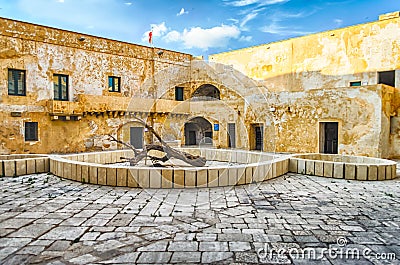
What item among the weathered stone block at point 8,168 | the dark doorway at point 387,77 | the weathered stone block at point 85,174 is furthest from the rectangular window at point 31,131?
the dark doorway at point 387,77

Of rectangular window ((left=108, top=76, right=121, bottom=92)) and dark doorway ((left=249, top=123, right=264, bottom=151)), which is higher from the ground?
rectangular window ((left=108, top=76, right=121, bottom=92))

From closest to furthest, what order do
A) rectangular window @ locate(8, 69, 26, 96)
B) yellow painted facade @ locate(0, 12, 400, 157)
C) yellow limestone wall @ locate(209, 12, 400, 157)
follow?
yellow limestone wall @ locate(209, 12, 400, 157) → yellow painted facade @ locate(0, 12, 400, 157) → rectangular window @ locate(8, 69, 26, 96)

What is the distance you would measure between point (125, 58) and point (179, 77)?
167 inches

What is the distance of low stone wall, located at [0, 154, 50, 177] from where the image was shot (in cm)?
659

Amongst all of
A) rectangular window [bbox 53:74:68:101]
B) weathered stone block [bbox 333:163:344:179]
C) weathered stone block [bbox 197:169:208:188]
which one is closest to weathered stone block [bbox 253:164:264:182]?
weathered stone block [bbox 197:169:208:188]

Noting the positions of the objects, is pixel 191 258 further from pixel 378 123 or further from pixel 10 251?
pixel 378 123

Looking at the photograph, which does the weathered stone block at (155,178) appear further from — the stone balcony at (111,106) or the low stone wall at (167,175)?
the stone balcony at (111,106)

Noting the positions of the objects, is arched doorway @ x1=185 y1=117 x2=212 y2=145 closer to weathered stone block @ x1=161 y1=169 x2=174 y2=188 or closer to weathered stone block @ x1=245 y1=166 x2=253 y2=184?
weathered stone block @ x1=245 y1=166 x2=253 y2=184

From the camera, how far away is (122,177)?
18.0 ft

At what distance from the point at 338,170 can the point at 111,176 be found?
509cm

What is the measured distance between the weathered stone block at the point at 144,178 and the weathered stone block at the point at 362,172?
183 inches

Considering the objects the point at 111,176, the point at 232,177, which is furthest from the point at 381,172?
the point at 111,176

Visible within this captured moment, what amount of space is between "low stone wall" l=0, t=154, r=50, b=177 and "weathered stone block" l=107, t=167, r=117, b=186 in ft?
8.76

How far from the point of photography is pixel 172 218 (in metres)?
3.68
